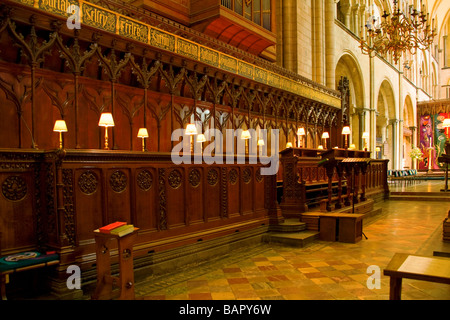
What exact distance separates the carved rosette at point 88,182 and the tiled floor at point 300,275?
116 cm

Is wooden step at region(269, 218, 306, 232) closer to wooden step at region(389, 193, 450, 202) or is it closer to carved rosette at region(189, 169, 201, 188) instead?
carved rosette at region(189, 169, 201, 188)

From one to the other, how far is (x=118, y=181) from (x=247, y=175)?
8.06ft

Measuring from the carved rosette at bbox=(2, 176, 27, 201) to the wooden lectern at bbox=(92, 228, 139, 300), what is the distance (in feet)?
2.78

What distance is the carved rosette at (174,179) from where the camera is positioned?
432 centimetres

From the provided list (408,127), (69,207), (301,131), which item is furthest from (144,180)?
(408,127)

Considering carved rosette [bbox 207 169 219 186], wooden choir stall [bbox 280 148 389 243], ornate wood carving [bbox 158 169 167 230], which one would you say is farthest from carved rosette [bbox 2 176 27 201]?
wooden choir stall [bbox 280 148 389 243]

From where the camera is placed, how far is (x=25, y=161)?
10.6 ft

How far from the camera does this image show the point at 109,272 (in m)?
3.20

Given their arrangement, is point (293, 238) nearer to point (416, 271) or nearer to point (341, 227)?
point (341, 227)

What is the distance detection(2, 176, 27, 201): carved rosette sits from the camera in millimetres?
3096

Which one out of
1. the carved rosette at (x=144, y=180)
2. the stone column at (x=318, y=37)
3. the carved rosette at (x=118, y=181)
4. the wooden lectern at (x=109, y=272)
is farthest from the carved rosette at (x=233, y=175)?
the stone column at (x=318, y=37)

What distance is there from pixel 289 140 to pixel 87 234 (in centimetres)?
904
